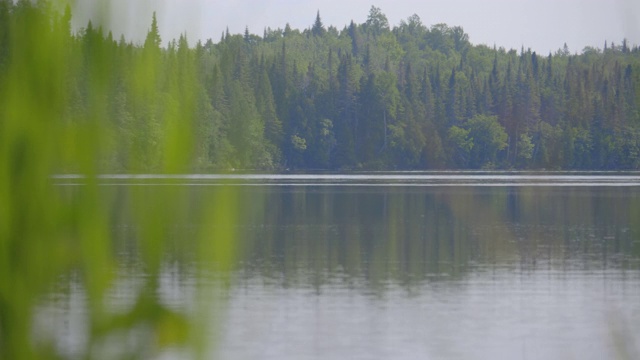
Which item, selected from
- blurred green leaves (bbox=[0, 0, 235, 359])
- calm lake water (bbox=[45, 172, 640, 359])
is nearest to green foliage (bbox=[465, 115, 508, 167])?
calm lake water (bbox=[45, 172, 640, 359])

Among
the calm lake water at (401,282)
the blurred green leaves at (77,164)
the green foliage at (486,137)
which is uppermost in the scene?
the green foliage at (486,137)

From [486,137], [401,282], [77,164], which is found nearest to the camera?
[77,164]

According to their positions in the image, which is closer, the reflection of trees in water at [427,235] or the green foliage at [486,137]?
the reflection of trees in water at [427,235]

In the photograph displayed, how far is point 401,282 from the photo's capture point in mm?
27125

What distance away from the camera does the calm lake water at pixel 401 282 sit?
2392mm

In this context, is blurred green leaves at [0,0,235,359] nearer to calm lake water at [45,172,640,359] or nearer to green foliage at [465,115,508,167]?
calm lake water at [45,172,640,359]

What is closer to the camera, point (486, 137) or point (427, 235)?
point (427, 235)

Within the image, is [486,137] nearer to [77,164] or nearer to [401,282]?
[401,282]

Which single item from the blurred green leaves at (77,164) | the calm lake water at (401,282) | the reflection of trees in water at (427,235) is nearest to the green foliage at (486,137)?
the reflection of trees in water at (427,235)

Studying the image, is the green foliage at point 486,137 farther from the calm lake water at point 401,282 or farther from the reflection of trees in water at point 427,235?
the calm lake water at point 401,282

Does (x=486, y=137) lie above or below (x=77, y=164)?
above

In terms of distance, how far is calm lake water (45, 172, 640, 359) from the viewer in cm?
239

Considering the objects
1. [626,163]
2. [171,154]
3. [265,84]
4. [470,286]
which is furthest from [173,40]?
[626,163]

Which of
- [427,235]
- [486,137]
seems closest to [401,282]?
[427,235]
